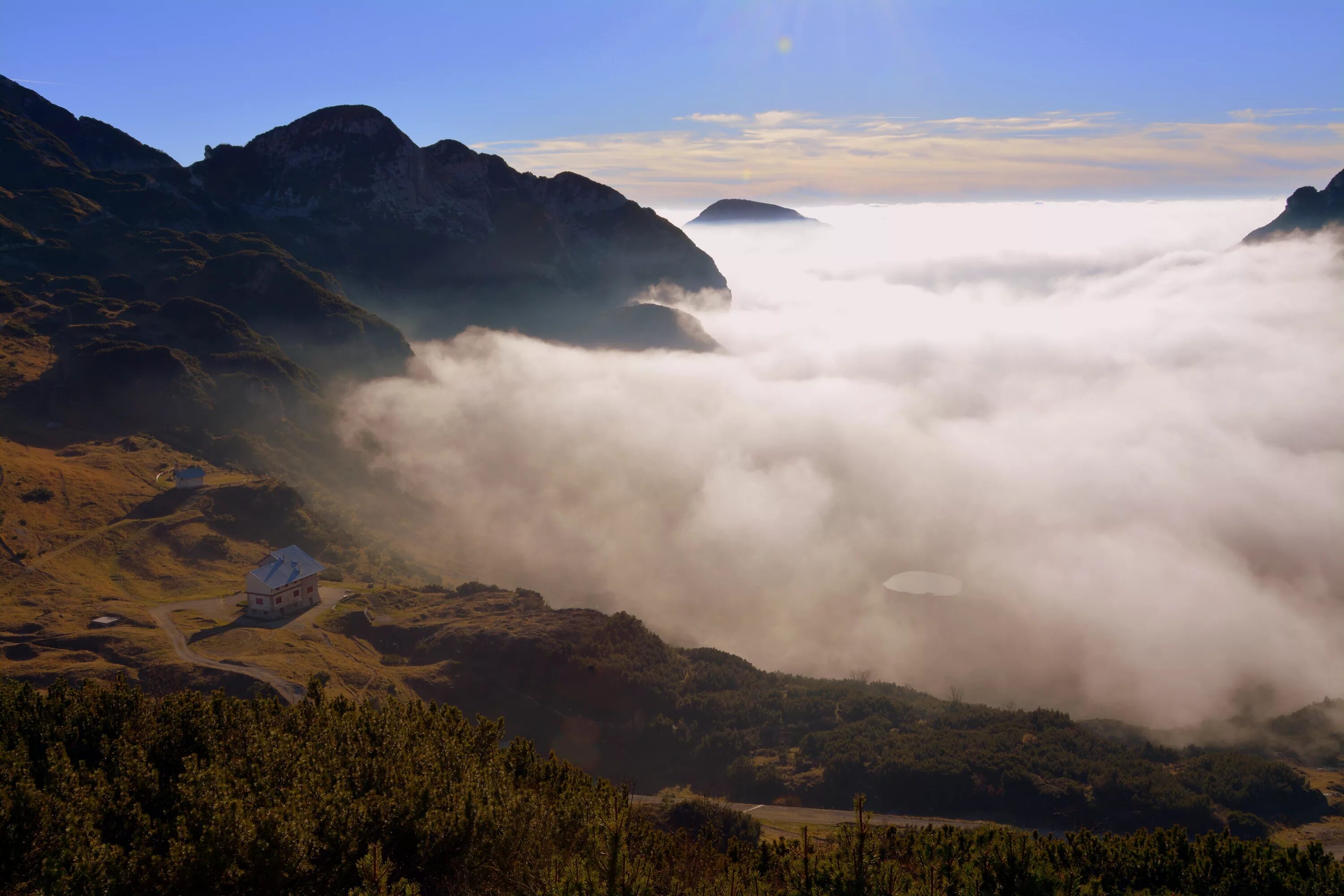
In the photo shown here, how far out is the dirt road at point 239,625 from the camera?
41125 mm

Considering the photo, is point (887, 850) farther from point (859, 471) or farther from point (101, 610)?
point (859, 471)

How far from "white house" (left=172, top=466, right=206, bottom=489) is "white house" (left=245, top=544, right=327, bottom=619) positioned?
17580mm

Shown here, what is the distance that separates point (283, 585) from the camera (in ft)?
170

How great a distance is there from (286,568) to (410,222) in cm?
12580

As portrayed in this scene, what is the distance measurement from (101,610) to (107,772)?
37.7 meters

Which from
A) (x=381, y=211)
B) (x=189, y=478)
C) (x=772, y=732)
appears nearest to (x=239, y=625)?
(x=189, y=478)

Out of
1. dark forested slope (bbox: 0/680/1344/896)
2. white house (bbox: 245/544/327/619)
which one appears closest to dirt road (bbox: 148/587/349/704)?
white house (bbox: 245/544/327/619)

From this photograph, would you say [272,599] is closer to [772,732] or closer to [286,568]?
[286,568]

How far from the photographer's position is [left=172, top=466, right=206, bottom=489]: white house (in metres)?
66.1

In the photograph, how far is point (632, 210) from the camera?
632ft

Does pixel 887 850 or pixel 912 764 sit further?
pixel 912 764

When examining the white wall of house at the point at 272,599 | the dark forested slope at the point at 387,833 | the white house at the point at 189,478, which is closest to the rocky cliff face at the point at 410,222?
the white house at the point at 189,478

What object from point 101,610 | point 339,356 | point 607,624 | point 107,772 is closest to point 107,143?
point 339,356

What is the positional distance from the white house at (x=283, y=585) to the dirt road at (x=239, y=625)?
562mm
